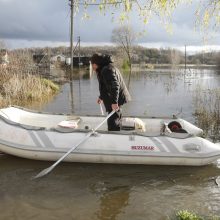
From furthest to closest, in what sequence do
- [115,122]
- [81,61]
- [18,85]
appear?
[81,61] < [18,85] < [115,122]

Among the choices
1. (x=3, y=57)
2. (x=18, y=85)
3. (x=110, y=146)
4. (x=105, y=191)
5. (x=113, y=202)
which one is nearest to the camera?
(x=113, y=202)

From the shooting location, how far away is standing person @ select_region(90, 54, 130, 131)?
6.42 metres

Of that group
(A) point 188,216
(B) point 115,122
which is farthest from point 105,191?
(B) point 115,122

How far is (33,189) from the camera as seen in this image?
18.4 ft

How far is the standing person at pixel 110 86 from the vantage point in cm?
642

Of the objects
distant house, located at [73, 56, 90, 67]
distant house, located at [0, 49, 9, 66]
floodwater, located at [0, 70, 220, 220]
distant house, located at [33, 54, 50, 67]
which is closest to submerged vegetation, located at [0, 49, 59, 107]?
distant house, located at [0, 49, 9, 66]

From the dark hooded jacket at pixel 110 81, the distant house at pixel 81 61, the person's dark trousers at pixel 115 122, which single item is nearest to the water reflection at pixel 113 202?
the person's dark trousers at pixel 115 122

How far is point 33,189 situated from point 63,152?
1029mm

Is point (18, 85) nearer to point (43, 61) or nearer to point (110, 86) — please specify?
point (110, 86)

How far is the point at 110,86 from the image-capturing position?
646 centimetres

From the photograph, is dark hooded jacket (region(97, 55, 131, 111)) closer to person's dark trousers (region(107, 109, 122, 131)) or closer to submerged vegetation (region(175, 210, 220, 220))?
person's dark trousers (region(107, 109, 122, 131))

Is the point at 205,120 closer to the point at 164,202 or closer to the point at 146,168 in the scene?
the point at 146,168

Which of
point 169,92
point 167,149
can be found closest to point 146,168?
point 167,149

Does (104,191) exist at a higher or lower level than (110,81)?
lower
